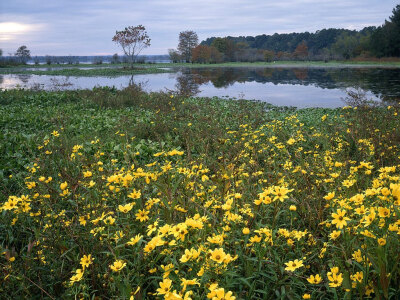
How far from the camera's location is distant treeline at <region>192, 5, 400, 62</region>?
148 ft

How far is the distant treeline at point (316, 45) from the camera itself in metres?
45.0

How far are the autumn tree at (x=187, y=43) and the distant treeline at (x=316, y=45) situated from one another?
73.4 inches

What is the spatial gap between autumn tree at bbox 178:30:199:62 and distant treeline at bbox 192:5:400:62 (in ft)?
6.12

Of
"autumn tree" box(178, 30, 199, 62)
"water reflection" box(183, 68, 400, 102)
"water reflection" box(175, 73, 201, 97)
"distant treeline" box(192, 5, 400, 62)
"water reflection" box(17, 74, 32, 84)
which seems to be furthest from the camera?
"autumn tree" box(178, 30, 199, 62)

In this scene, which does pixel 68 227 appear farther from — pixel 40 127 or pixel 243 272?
pixel 40 127

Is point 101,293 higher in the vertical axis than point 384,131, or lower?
lower

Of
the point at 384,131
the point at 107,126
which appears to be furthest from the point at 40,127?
the point at 384,131

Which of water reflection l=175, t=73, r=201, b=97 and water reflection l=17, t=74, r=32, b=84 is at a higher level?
water reflection l=17, t=74, r=32, b=84

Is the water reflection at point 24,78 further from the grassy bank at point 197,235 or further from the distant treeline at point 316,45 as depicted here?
the distant treeline at point 316,45

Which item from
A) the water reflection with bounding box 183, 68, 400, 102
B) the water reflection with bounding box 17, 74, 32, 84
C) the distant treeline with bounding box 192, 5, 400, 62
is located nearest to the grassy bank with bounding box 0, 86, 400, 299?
the water reflection with bounding box 183, 68, 400, 102

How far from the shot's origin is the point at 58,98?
11.3 meters

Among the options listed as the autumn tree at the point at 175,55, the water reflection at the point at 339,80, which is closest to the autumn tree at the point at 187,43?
the autumn tree at the point at 175,55

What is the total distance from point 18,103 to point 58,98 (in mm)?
1293

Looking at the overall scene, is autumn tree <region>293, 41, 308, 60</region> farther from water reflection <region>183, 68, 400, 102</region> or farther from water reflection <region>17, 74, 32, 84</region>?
water reflection <region>17, 74, 32, 84</region>
